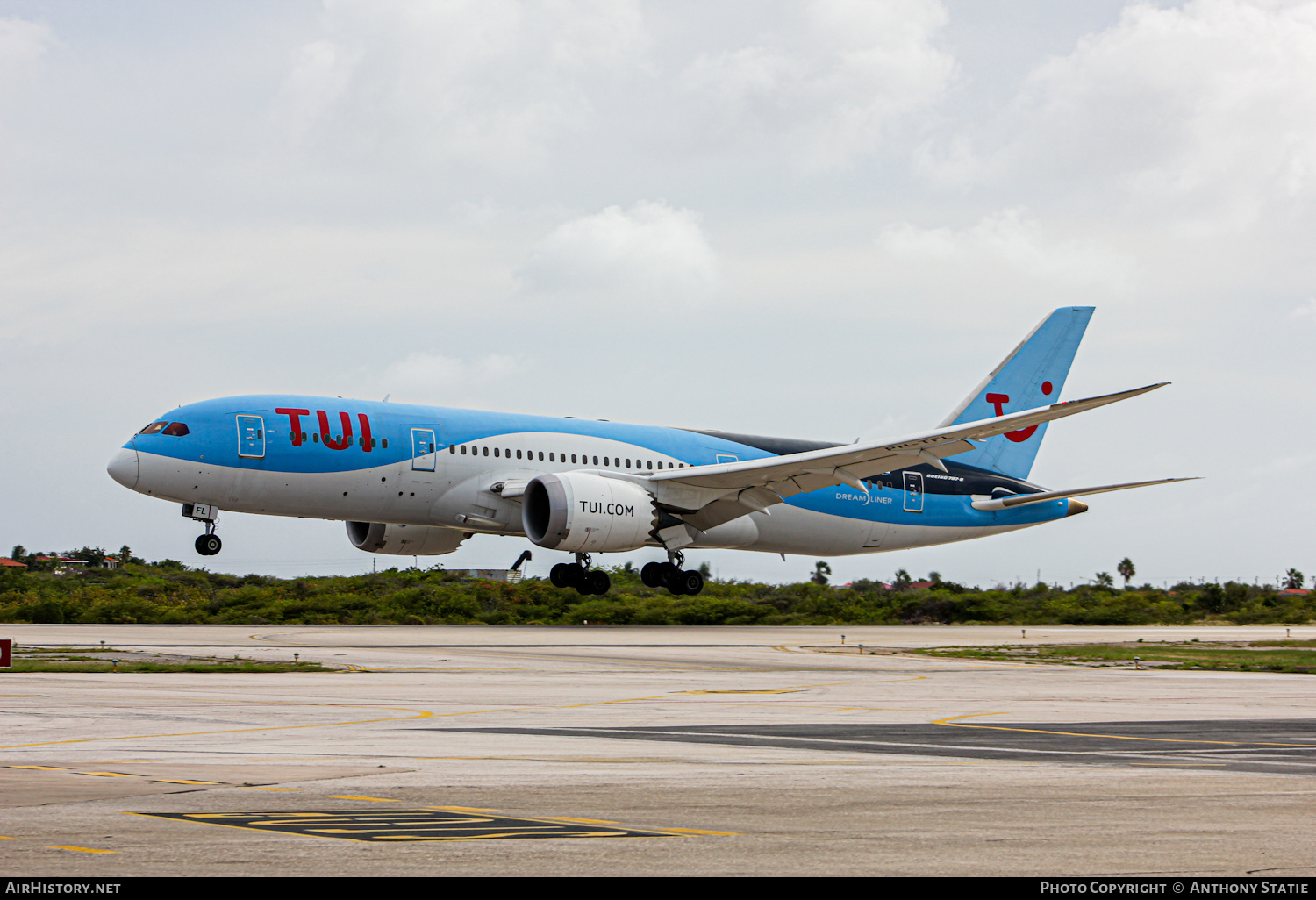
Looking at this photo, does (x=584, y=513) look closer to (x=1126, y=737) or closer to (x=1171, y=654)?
(x=1171, y=654)

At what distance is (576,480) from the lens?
3319 centimetres

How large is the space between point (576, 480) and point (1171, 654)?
1449cm

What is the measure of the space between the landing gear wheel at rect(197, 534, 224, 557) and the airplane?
0.13ft

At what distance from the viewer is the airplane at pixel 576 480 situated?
1209 inches

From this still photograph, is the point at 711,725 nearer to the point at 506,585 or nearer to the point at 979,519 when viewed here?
the point at 979,519

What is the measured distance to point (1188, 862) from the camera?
5.57 meters

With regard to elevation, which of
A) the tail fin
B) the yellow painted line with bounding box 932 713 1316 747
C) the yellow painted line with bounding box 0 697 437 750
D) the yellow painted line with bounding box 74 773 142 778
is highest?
the tail fin

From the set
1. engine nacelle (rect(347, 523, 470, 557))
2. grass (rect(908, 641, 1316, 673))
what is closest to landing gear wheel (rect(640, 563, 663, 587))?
engine nacelle (rect(347, 523, 470, 557))

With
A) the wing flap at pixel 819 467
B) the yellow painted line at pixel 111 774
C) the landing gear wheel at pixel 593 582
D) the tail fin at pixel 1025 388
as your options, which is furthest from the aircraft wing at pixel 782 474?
the yellow painted line at pixel 111 774

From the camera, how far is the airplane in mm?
30703

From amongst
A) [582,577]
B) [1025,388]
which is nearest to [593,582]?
[582,577]

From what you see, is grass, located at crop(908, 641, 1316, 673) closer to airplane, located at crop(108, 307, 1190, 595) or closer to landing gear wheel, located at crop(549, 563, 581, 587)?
airplane, located at crop(108, 307, 1190, 595)

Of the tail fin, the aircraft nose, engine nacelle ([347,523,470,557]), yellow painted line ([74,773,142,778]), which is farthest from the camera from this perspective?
the tail fin

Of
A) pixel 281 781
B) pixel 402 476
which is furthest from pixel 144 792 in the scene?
pixel 402 476
